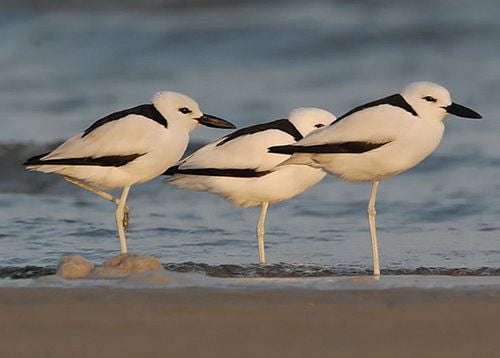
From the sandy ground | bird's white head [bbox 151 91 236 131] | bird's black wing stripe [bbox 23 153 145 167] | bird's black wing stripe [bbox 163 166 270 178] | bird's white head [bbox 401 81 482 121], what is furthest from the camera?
bird's white head [bbox 151 91 236 131]

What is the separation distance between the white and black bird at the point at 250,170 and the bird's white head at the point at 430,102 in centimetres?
104

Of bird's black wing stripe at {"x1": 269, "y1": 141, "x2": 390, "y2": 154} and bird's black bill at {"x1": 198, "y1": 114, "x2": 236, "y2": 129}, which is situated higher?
bird's black bill at {"x1": 198, "y1": 114, "x2": 236, "y2": 129}

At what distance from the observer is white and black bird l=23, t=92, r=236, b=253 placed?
9227 millimetres

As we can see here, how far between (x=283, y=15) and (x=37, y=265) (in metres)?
11.6

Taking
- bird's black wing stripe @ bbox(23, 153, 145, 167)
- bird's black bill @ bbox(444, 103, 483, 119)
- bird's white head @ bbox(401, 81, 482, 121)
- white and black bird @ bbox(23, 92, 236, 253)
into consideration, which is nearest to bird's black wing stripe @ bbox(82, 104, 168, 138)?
white and black bird @ bbox(23, 92, 236, 253)

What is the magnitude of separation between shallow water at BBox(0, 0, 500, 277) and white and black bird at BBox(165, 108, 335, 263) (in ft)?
1.67

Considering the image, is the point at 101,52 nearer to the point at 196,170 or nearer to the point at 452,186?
the point at 452,186

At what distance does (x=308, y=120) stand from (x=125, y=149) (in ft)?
4.68

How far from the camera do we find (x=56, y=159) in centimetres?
923

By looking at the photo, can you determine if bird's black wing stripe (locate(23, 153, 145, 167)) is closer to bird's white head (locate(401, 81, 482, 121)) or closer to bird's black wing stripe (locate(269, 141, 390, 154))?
bird's black wing stripe (locate(269, 141, 390, 154))

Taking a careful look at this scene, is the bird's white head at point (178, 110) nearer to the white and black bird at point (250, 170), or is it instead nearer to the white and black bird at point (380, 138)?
the white and black bird at point (250, 170)

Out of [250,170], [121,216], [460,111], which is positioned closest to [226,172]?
[250,170]

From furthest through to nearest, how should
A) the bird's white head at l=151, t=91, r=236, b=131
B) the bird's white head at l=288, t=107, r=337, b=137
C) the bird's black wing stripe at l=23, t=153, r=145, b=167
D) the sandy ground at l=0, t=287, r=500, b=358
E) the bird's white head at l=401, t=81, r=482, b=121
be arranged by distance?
the bird's white head at l=288, t=107, r=337, b=137, the bird's white head at l=151, t=91, r=236, b=131, the bird's black wing stripe at l=23, t=153, r=145, b=167, the bird's white head at l=401, t=81, r=482, b=121, the sandy ground at l=0, t=287, r=500, b=358

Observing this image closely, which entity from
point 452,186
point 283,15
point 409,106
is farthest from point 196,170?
point 283,15
